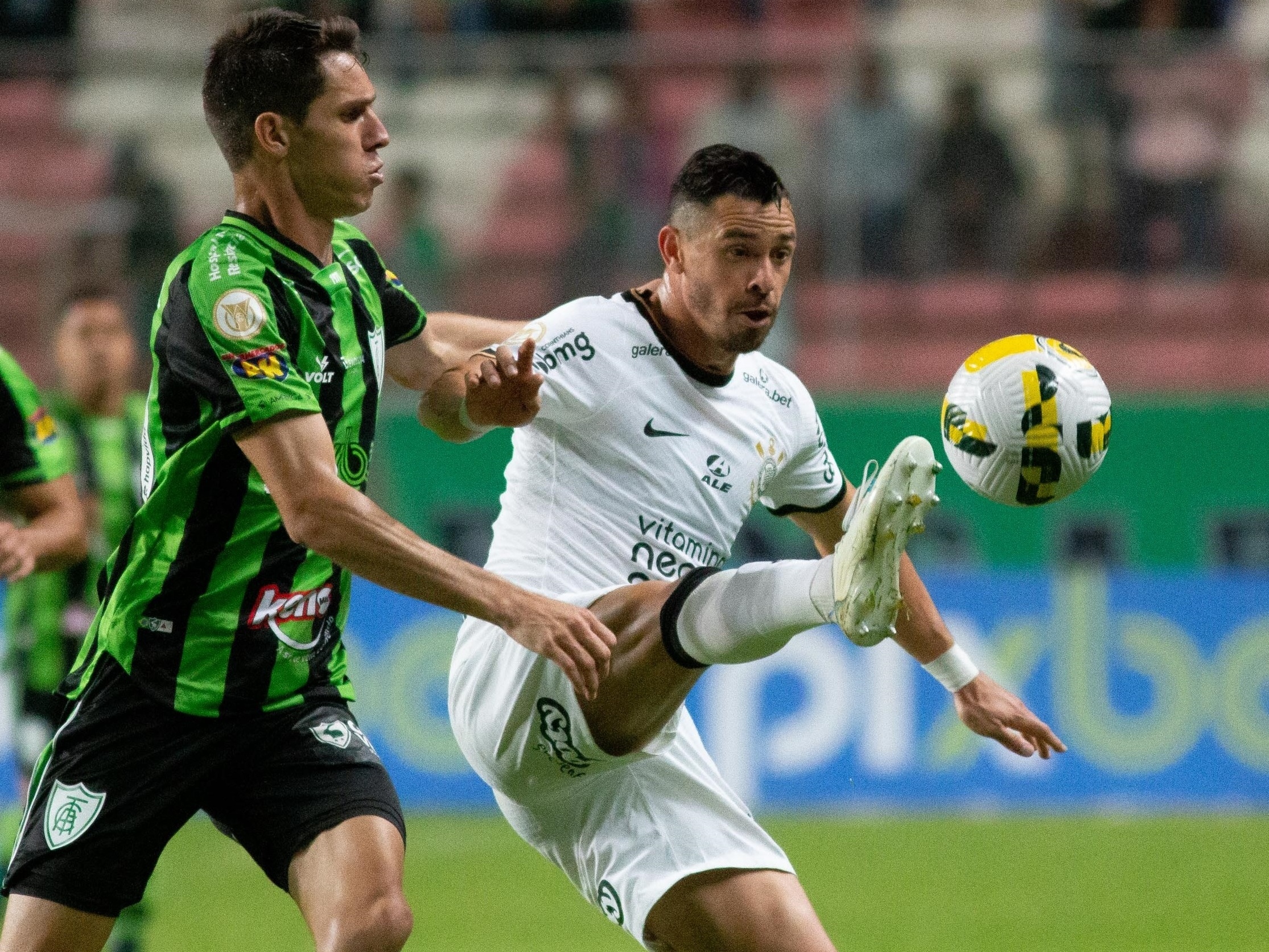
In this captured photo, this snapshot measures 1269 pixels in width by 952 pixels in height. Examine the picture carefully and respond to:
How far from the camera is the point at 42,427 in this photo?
508 cm

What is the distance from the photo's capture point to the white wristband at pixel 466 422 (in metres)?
4.45

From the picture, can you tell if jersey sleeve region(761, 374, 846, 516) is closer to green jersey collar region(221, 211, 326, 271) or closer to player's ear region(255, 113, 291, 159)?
green jersey collar region(221, 211, 326, 271)

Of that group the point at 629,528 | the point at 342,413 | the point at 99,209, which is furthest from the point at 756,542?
the point at 342,413

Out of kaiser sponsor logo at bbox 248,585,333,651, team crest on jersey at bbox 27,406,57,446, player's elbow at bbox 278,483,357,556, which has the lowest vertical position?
kaiser sponsor logo at bbox 248,585,333,651

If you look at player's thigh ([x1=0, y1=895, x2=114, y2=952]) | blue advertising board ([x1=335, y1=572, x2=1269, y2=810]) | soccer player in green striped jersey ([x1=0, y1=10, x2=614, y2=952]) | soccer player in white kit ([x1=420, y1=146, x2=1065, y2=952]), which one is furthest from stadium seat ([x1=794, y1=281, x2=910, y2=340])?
player's thigh ([x1=0, y1=895, x2=114, y2=952])

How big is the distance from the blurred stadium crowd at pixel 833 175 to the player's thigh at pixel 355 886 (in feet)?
23.4

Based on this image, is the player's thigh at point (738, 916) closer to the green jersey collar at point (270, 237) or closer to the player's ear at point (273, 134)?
the green jersey collar at point (270, 237)

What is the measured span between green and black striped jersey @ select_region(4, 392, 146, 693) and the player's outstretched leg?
10.4 ft

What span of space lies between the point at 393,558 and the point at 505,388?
2.07 ft

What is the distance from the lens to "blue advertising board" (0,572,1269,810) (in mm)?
9617

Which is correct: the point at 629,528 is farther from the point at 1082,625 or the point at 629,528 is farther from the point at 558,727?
the point at 1082,625

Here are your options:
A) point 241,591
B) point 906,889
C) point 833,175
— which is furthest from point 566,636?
point 833,175

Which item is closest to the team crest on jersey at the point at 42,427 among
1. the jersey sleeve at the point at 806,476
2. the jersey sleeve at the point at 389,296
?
the jersey sleeve at the point at 389,296

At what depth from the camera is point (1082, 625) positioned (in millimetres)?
9750
